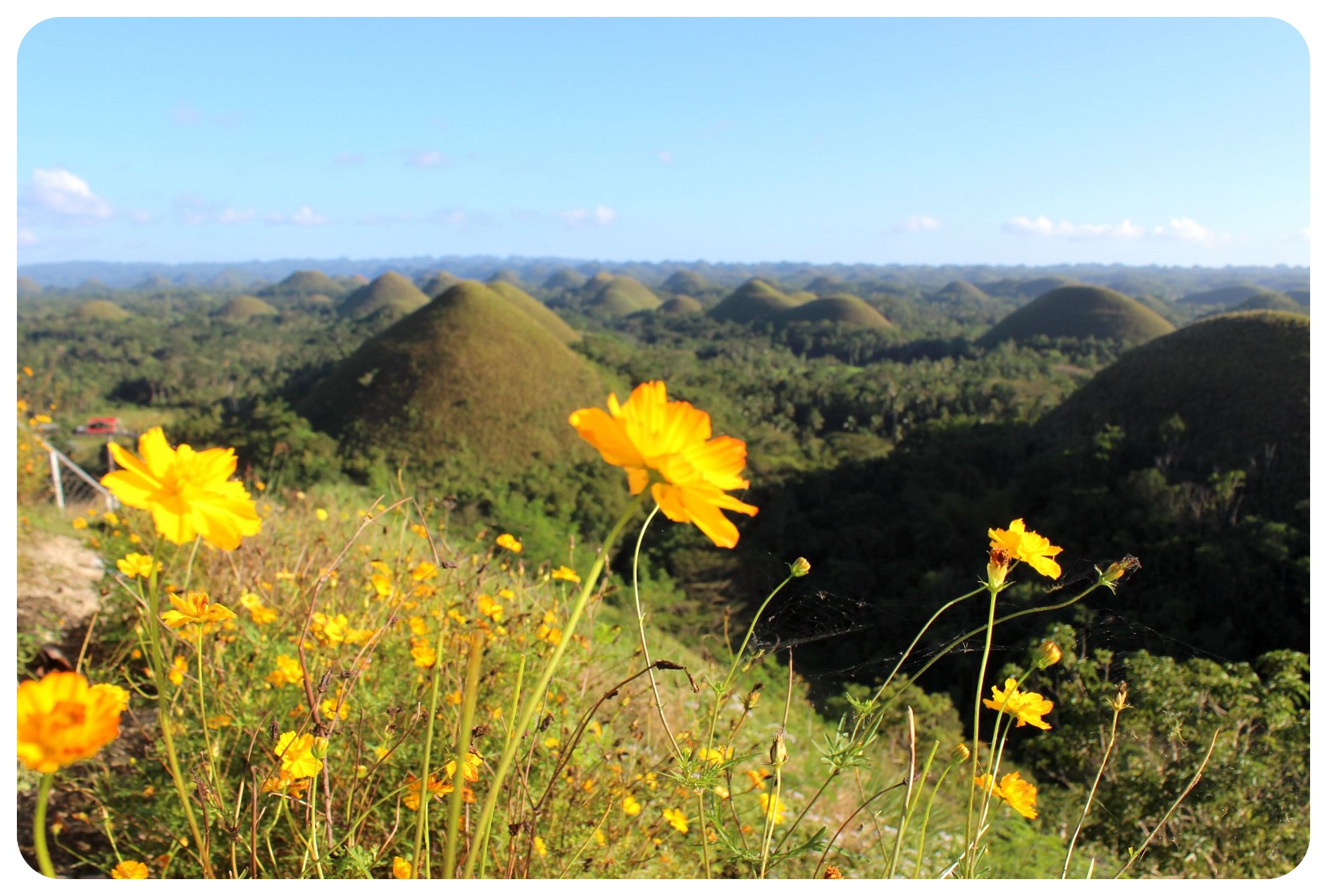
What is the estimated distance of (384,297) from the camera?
82.5 metres

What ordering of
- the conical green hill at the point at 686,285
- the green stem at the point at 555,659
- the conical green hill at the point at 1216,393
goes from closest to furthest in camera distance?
the green stem at the point at 555,659 → the conical green hill at the point at 1216,393 → the conical green hill at the point at 686,285

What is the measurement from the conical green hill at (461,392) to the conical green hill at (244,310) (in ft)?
198

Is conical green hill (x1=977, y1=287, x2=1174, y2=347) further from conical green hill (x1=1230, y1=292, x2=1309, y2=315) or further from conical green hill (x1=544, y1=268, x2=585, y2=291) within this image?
conical green hill (x1=544, y1=268, x2=585, y2=291)

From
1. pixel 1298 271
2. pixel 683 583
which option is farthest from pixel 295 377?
pixel 1298 271

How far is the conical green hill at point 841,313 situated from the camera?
64.2 m

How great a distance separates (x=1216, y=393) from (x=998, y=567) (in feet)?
77.2

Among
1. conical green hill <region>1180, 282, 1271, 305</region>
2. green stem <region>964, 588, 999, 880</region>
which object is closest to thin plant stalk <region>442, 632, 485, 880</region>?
green stem <region>964, 588, 999, 880</region>

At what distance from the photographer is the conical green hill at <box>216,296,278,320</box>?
82250 mm

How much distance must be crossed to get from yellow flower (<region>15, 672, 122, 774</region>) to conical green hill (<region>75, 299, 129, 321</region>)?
8674 centimetres

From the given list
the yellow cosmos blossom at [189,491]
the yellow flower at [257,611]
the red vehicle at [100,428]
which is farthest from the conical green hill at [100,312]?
the yellow cosmos blossom at [189,491]

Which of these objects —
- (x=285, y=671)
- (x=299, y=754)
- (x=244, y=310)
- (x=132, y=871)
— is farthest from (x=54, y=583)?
(x=244, y=310)

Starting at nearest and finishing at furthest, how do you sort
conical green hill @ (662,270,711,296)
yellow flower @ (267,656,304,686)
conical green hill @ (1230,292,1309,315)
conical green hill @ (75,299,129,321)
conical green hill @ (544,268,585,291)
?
yellow flower @ (267,656,304,686)
conical green hill @ (1230,292,1309,315)
conical green hill @ (75,299,129,321)
conical green hill @ (662,270,711,296)
conical green hill @ (544,268,585,291)

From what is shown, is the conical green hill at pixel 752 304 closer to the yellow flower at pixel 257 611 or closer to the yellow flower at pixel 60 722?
the yellow flower at pixel 257 611

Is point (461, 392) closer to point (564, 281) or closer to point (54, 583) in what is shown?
point (54, 583)
